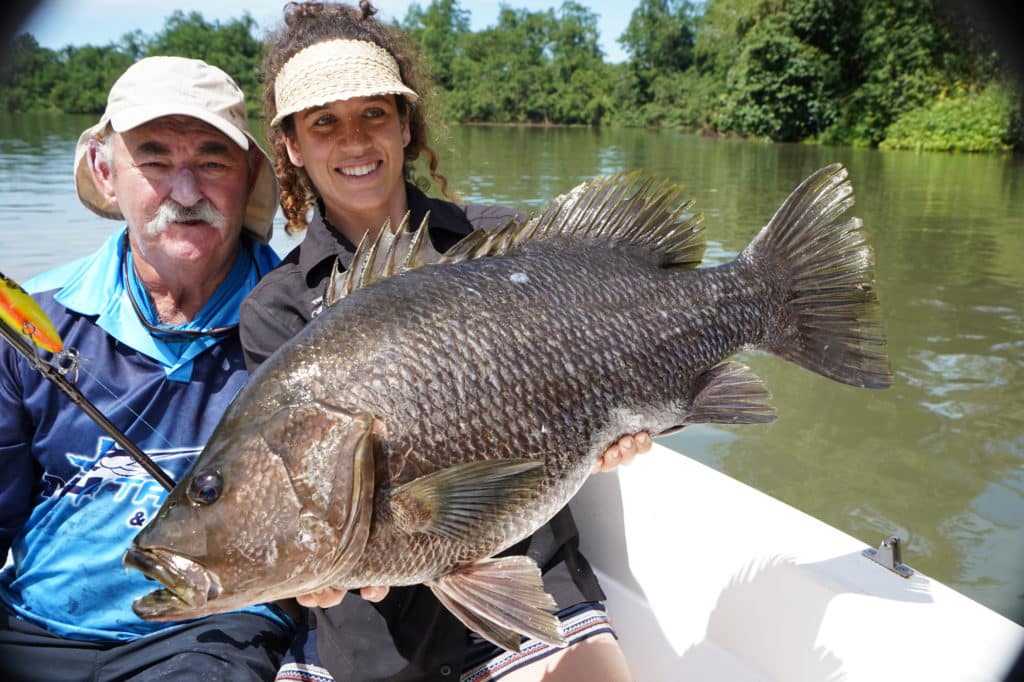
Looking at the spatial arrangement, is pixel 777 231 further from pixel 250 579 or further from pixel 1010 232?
pixel 1010 232

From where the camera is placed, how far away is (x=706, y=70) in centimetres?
6481

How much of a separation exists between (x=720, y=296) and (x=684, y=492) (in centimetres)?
94

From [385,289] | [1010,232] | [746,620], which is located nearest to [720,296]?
[385,289]

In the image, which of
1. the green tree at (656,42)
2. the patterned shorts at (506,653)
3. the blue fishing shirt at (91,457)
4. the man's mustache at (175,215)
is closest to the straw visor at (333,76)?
the man's mustache at (175,215)

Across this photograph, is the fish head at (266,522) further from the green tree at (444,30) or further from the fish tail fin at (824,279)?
the green tree at (444,30)

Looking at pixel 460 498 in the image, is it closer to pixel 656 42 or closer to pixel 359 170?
pixel 359 170

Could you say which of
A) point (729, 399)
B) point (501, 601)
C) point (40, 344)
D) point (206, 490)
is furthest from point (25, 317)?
point (729, 399)

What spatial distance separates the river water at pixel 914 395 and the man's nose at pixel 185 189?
116 centimetres

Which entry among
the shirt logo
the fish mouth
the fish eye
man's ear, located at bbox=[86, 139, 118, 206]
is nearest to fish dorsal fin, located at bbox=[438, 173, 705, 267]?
the fish eye

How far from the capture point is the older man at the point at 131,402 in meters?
2.05

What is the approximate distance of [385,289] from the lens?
5.24 feet

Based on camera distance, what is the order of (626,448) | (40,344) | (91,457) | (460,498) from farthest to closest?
(91,457) → (40,344) → (626,448) → (460,498)

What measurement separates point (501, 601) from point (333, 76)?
156 cm

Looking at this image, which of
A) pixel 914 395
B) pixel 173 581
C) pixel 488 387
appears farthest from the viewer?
pixel 914 395
